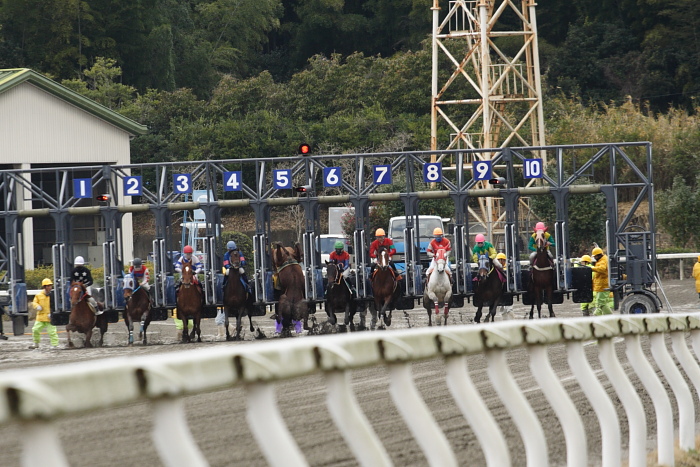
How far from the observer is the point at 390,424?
4.35 m

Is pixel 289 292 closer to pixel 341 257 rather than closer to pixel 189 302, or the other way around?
pixel 341 257

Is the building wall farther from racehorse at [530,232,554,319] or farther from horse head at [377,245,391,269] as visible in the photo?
racehorse at [530,232,554,319]

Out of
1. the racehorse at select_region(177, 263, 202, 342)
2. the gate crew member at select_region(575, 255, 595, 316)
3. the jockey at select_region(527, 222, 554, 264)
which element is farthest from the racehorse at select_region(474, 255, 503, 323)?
the racehorse at select_region(177, 263, 202, 342)

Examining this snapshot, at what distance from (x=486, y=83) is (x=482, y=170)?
1296 centimetres

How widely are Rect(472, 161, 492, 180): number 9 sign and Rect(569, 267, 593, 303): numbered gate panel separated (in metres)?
2.03

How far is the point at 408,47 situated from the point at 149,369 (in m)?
48.5

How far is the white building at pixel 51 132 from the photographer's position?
107 feet

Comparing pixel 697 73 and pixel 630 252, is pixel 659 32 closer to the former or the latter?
pixel 697 73

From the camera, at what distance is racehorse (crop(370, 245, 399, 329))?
18.7 m

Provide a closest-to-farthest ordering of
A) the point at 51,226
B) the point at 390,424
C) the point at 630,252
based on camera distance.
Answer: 1. the point at 390,424
2. the point at 630,252
3. the point at 51,226

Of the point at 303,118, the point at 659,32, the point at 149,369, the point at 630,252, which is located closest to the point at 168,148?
the point at 303,118

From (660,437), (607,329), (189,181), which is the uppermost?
(189,181)

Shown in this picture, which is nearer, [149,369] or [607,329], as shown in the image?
[149,369]

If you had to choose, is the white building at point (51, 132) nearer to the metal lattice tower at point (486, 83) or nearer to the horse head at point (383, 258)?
the metal lattice tower at point (486, 83)
